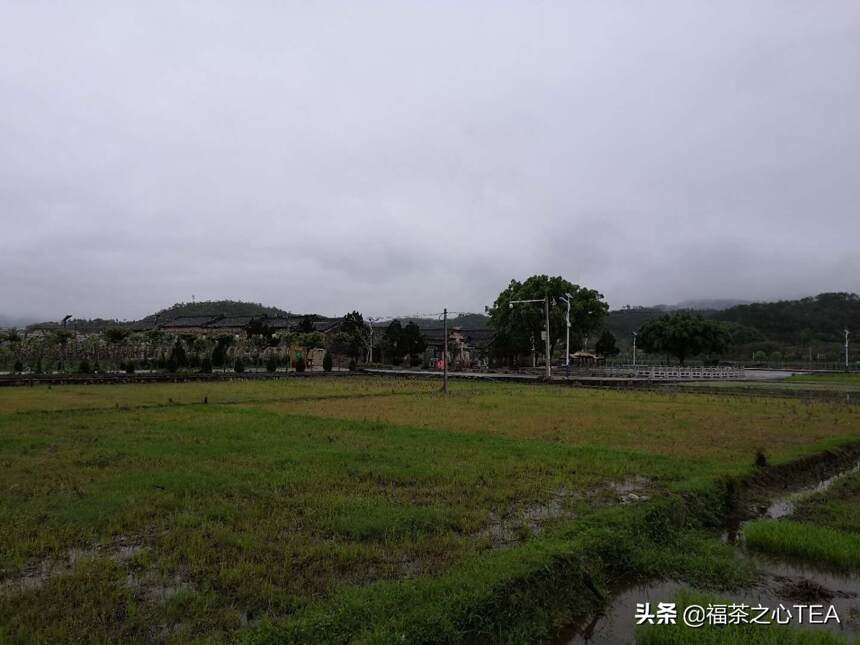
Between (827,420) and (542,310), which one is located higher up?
(542,310)

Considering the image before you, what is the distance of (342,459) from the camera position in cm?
1251

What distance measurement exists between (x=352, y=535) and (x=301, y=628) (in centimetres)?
265

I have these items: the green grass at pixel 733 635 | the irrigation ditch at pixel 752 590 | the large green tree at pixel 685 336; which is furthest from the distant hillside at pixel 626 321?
the green grass at pixel 733 635

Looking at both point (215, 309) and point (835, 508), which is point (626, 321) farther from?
point (835, 508)

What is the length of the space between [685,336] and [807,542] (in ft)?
238

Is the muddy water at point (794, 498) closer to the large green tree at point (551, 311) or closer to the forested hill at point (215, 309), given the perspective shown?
the large green tree at point (551, 311)

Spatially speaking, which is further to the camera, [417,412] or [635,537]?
[417,412]

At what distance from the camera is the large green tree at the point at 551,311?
57812 mm

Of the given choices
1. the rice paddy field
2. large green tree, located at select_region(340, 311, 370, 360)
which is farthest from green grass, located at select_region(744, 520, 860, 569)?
large green tree, located at select_region(340, 311, 370, 360)

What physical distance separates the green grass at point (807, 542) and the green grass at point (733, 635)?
101 inches

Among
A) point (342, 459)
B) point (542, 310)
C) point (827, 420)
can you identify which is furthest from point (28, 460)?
point (542, 310)

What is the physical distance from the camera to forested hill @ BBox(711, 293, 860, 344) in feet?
335

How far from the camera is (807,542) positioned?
791 centimetres

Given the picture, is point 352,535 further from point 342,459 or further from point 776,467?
point 776,467
